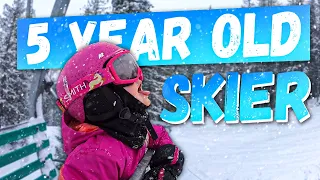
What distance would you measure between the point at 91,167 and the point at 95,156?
0.03 m

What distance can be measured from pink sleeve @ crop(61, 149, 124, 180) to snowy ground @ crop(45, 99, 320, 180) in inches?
131

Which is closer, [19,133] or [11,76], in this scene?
[19,133]

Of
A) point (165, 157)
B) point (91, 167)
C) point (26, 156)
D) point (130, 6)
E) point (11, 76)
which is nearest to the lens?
point (91, 167)

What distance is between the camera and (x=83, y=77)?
121 centimetres

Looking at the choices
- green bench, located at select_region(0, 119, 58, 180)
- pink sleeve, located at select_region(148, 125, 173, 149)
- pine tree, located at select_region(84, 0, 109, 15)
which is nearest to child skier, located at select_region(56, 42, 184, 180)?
pink sleeve, located at select_region(148, 125, 173, 149)

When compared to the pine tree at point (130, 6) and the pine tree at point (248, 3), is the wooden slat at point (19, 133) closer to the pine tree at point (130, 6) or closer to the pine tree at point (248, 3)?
the pine tree at point (130, 6)

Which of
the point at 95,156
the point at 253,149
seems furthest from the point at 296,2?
the point at 95,156

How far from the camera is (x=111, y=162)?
1.17 m

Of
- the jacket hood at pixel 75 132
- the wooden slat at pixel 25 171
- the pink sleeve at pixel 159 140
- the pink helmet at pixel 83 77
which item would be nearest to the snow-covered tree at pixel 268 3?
the wooden slat at pixel 25 171

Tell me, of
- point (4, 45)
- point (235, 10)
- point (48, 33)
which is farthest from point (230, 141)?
point (4, 45)

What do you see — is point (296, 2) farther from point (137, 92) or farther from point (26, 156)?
point (137, 92)

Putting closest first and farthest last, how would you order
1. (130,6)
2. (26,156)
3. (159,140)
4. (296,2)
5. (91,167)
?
(91,167)
(159,140)
(26,156)
(296,2)
(130,6)

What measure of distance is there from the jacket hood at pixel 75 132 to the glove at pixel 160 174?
225 millimetres

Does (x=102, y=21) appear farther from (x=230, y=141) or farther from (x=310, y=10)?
(x=310, y=10)
